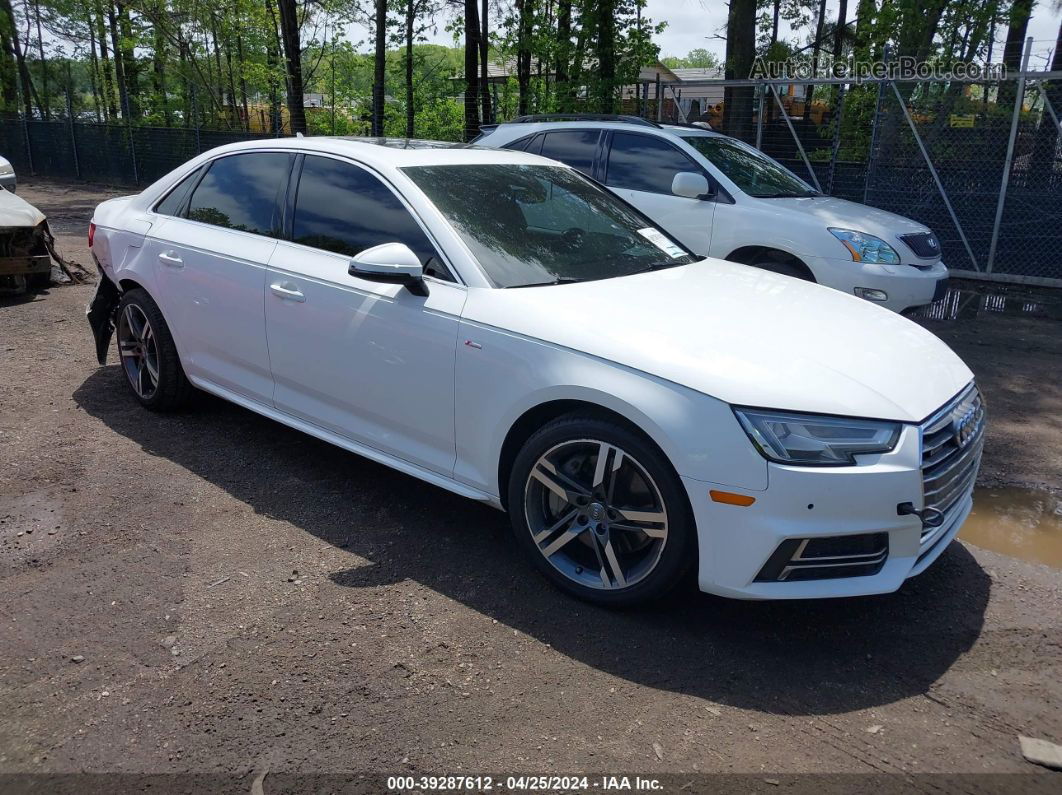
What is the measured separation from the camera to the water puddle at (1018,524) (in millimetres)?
4156

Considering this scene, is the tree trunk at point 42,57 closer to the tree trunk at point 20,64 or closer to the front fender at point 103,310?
the tree trunk at point 20,64

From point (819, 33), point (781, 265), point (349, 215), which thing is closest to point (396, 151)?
point (349, 215)

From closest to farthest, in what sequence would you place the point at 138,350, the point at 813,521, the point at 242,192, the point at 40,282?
the point at 813,521
the point at 242,192
the point at 138,350
the point at 40,282

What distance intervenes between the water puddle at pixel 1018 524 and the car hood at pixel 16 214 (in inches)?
331

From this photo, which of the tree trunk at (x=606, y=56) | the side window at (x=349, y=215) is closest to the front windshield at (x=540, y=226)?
the side window at (x=349, y=215)

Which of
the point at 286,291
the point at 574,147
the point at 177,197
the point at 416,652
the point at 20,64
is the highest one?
the point at 20,64

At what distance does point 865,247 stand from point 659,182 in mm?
1948

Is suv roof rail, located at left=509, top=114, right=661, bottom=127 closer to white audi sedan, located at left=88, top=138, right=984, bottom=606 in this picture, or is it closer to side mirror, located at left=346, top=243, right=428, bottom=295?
white audi sedan, located at left=88, top=138, right=984, bottom=606

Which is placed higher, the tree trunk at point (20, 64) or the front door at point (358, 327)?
the tree trunk at point (20, 64)

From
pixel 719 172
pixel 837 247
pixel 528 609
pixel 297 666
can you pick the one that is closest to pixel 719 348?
pixel 528 609

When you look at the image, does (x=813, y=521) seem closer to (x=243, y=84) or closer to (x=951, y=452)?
(x=951, y=452)

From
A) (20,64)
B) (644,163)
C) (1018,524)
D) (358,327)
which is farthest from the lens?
(20,64)

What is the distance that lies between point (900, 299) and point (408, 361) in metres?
5.01

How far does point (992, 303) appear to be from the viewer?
10.2m
